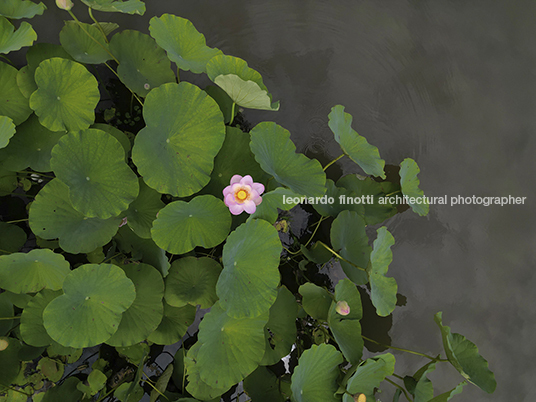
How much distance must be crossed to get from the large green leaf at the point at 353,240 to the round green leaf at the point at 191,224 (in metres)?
0.50

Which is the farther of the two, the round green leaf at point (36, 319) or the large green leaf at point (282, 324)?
the large green leaf at point (282, 324)

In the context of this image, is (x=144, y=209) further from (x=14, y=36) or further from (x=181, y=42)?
(x=14, y=36)

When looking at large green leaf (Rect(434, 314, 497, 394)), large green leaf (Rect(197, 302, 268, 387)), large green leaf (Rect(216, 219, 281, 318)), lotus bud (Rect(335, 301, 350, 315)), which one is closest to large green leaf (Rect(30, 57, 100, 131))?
large green leaf (Rect(216, 219, 281, 318))

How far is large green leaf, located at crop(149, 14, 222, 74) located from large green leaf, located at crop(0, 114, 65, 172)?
22.8 inches

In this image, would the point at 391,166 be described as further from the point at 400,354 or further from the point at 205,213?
the point at 205,213

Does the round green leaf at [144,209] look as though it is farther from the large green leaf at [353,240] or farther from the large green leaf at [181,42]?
the large green leaf at [353,240]

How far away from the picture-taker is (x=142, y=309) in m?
1.34

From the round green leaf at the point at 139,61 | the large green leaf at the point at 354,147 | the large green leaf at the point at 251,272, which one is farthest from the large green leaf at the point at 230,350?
the round green leaf at the point at 139,61

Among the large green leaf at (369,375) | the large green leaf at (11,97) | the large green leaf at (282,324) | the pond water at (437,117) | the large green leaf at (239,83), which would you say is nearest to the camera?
the large green leaf at (239,83)

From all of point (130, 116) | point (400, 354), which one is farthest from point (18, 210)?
point (400, 354)

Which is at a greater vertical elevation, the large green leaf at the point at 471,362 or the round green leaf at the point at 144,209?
the round green leaf at the point at 144,209

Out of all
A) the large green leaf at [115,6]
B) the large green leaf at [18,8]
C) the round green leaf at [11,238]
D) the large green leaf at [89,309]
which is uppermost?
the large green leaf at [115,6]

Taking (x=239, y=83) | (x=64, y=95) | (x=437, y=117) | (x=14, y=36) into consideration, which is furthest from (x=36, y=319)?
(x=437, y=117)

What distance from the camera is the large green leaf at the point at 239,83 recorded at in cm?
115
